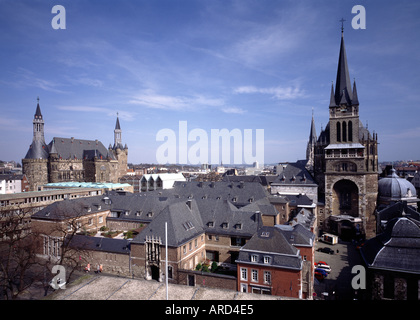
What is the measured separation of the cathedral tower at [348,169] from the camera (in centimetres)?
5841

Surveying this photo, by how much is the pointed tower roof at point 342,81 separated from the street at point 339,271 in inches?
1381

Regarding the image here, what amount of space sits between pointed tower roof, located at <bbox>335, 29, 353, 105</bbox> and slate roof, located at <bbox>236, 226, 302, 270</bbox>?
46411 mm

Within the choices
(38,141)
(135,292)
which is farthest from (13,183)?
(135,292)

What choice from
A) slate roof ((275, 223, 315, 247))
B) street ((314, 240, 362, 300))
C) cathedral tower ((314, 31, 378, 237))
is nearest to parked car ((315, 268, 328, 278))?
street ((314, 240, 362, 300))

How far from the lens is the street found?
32344mm

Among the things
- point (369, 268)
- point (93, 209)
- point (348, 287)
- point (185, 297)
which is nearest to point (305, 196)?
point (348, 287)

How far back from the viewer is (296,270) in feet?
94.0

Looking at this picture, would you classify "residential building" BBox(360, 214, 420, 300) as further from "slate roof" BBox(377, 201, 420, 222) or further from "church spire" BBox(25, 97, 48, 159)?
"church spire" BBox(25, 97, 48, 159)

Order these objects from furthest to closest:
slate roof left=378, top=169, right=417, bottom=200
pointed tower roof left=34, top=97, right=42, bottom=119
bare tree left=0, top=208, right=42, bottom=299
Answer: pointed tower roof left=34, top=97, right=42, bottom=119, slate roof left=378, top=169, right=417, bottom=200, bare tree left=0, top=208, right=42, bottom=299

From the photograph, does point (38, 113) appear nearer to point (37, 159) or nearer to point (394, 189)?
point (37, 159)

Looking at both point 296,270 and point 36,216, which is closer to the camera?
point 296,270
